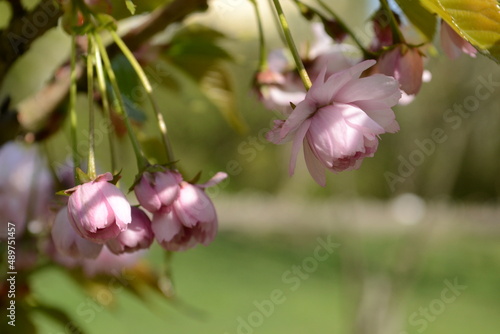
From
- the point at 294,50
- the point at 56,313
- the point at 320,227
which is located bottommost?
the point at 320,227

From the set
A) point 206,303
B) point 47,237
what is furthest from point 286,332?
point 47,237

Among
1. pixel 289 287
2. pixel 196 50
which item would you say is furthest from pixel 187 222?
pixel 289 287

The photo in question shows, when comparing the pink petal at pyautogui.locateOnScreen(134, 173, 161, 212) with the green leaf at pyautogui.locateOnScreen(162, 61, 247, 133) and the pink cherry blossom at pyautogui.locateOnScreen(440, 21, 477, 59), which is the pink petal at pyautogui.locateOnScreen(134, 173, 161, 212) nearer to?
the pink cherry blossom at pyautogui.locateOnScreen(440, 21, 477, 59)

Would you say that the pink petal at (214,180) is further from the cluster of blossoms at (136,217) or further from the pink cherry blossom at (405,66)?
the pink cherry blossom at (405,66)

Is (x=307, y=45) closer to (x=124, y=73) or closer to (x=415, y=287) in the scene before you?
(x=124, y=73)

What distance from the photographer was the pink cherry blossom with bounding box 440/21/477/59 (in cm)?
36

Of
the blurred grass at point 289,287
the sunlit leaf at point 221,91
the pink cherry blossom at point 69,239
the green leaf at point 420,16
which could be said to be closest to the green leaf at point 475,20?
the green leaf at point 420,16

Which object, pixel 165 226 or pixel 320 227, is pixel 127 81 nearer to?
pixel 165 226

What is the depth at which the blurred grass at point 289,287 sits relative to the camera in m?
4.21

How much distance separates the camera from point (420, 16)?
1.14 ft

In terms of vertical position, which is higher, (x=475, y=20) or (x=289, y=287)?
(x=475, y=20)

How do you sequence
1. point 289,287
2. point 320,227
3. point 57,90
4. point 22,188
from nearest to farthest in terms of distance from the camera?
1. point 57,90
2. point 22,188
3. point 289,287
4. point 320,227

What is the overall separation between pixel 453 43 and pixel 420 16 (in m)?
0.03

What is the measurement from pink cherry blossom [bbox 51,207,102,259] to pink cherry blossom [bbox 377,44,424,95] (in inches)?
7.7
